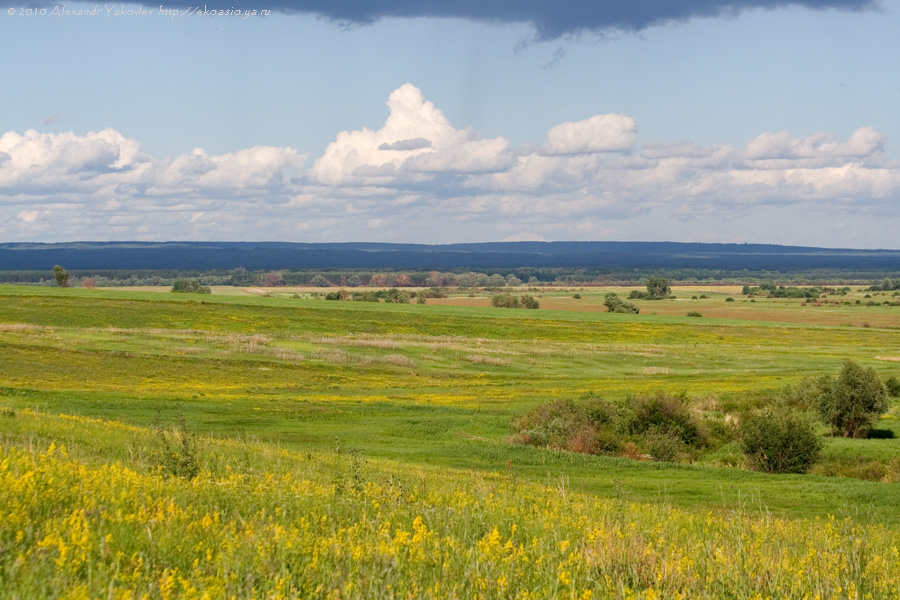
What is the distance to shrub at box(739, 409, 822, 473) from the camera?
101 feet

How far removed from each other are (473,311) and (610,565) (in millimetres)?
103380

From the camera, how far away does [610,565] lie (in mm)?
7324

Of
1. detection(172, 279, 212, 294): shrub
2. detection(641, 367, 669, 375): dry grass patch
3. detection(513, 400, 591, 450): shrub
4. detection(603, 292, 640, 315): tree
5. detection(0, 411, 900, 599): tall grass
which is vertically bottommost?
detection(641, 367, 669, 375): dry grass patch

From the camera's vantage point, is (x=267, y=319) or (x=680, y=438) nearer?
(x=680, y=438)

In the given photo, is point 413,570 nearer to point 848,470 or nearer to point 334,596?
point 334,596

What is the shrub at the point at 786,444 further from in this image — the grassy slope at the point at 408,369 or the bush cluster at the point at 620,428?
the bush cluster at the point at 620,428

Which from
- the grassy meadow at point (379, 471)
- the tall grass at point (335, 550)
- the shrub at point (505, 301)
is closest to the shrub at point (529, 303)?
the shrub at point (505, 301)

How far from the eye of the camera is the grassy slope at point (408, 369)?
26.7 metres

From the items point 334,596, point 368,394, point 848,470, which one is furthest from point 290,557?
point 368,394

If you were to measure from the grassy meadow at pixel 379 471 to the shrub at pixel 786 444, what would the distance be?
1.64m

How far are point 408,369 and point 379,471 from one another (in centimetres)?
4528

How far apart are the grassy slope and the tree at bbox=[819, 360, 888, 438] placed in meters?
4.51

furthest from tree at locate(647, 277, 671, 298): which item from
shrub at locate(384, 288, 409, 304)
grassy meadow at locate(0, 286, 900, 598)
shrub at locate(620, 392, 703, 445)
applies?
shrub at locate(620, 392, 703, 445)

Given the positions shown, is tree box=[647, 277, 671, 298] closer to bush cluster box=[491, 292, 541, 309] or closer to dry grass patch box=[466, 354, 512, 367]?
bush cluster box=[491, 292, 541, 309]
